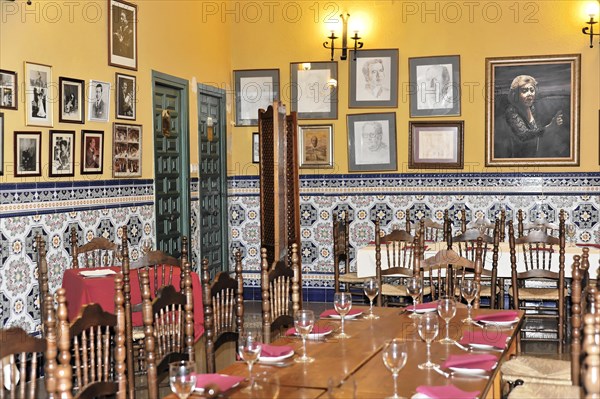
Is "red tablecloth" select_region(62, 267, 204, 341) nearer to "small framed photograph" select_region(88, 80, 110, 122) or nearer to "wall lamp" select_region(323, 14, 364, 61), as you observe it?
"small framed photograph" select_region(88, 80, 110, 122)

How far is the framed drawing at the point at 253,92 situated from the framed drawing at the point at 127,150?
2390 mm

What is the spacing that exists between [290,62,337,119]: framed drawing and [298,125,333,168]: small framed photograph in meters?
0.16

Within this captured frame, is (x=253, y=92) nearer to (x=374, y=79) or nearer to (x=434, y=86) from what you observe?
(x=374, y=79)

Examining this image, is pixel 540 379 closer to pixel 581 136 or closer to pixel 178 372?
pixel 178 372

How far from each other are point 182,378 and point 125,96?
5556mm

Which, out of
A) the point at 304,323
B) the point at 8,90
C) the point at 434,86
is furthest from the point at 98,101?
the point at 304,323

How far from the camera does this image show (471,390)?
3088 millimetres

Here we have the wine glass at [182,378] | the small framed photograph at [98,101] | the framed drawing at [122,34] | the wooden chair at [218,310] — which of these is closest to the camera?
the wine glass at [182,378]

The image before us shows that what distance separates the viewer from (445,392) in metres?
2.99

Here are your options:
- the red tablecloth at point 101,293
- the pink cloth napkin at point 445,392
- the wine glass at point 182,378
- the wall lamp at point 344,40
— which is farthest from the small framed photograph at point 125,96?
the pink cloth napkin at point 445,392

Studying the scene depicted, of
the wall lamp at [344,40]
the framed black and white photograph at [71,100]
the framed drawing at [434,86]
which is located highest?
the wall lamp at [344,40]

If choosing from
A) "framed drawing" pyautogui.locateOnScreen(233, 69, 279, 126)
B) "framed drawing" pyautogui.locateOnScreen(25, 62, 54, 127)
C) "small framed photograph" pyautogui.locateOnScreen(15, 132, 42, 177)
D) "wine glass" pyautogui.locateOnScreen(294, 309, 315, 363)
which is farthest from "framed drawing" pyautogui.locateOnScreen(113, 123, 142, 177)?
"wine glass" pyautogui.locateOnScreen(294, 309, 315, 363)

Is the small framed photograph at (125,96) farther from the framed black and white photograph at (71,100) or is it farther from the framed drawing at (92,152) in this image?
the framed black and white photograph at (71,100)

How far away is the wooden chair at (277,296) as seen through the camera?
14.9ft
